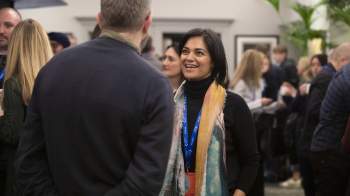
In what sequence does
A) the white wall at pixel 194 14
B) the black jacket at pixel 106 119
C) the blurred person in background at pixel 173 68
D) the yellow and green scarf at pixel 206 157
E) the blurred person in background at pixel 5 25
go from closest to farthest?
the black jacket at pixel 106 119, the yellow and green scarf at pixel 206 157, the blurred person in background at pixel 5 25, the blurred person in background at pixel 173 68, the white wall at pixel 194 14

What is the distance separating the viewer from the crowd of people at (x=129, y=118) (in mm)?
1937

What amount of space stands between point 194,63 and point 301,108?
13.8 ft

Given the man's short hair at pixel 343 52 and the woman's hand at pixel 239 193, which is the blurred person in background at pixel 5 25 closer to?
the woman's hand at pixel 239 193

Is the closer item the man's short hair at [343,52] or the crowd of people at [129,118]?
the crowd of people at [129,118]

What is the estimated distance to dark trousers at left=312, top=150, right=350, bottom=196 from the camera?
444cm

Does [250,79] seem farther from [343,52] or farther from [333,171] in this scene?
[333,171]

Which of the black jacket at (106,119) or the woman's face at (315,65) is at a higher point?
Answer: the black jacket at (106,119)

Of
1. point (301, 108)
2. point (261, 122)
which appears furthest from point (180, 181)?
point (301, 108)

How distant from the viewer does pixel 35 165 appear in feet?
6.86

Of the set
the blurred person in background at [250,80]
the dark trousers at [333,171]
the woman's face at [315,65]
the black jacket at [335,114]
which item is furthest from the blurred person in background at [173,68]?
the woman's face at [315,65]

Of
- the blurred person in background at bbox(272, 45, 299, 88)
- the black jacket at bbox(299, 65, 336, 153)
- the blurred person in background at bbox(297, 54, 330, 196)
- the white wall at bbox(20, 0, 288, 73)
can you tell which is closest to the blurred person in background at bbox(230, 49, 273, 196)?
the blurred person in background at bbox(297, 54, 330, 196)

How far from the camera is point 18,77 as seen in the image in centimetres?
308

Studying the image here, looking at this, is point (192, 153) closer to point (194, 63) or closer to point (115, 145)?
point (194, 63)

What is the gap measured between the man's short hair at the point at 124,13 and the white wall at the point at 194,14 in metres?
11.7
